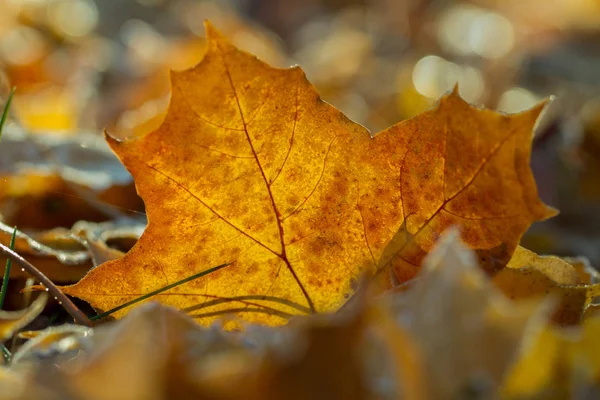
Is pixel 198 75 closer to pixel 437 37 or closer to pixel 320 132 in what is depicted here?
pixel 320 132

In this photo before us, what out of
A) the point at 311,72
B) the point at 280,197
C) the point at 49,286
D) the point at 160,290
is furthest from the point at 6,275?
the point at 311,72

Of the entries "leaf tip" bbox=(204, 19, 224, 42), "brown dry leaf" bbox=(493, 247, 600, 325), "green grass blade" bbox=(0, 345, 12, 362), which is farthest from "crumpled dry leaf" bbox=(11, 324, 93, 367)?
"brown dry leaf" bbox=(493, 247, 600, 325)

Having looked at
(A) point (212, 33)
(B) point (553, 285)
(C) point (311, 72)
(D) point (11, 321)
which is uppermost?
(A) point (212, 33)

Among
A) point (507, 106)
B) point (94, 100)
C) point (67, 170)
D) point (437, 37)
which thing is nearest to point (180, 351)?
point (67, 170)

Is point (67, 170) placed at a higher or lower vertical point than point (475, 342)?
higher

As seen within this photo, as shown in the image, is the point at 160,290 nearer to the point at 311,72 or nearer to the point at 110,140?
the point at 110,140

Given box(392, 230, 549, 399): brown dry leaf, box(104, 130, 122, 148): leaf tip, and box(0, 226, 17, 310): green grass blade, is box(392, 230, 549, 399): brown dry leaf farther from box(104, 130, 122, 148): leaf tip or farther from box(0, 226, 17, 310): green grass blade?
box(0, 226, 17, 310): green grass blade
